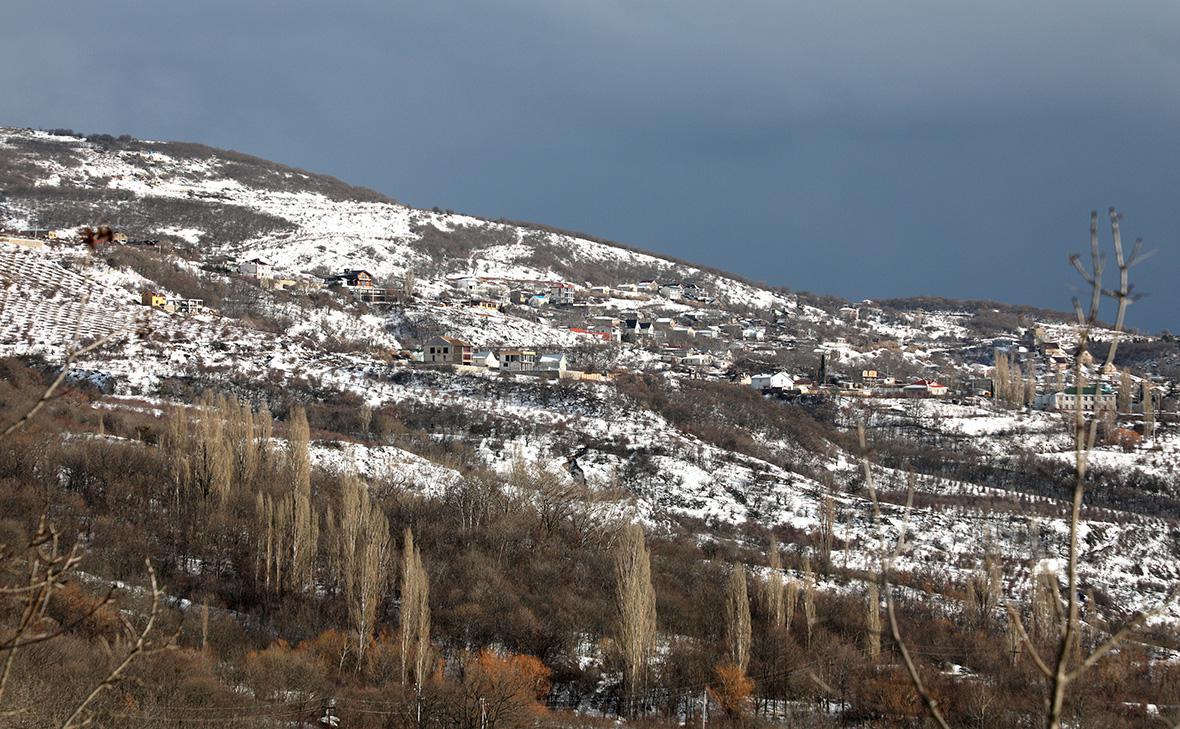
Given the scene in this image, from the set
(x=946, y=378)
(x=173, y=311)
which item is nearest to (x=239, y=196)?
(x=173, y=311)

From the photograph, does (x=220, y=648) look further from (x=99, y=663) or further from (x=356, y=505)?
(x=356, y=505)

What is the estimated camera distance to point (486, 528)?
123 ft

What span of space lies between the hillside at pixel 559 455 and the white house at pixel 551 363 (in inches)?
36.5

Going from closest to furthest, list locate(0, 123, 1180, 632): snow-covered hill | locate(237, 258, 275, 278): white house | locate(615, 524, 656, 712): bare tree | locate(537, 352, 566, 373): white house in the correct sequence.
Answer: locate(615, 524, 656, 712): bare tree
locate(0, 123, 1180, 632): snow-covered hill
locate(537, 352, 566, 373): white house
locate(237, 258, 275, 278): white house

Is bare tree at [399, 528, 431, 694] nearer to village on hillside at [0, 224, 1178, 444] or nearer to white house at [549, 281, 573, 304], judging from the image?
village on hillside at [0, 224, 1178, 444]

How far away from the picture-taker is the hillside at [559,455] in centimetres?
3086

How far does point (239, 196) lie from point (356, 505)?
14433 centimetres

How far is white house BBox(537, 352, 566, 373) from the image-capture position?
71.7 m

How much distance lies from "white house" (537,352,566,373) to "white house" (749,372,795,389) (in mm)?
Answer: 16843

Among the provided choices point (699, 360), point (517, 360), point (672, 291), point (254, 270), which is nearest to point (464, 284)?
point (254, 270)

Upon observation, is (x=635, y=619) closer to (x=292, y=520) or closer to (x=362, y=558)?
(x=362, y=558)

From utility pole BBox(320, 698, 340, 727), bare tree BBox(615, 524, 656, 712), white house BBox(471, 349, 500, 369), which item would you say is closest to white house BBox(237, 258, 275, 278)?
white house BBox(471, 349, 500, 369)

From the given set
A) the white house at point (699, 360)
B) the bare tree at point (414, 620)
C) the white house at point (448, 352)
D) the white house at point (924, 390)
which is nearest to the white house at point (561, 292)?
the white house at point (699, 360)

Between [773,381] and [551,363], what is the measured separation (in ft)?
62.6
